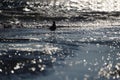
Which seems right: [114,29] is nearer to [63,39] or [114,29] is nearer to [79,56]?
→ [63,39]

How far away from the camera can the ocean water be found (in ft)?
163

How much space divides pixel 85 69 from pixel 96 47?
17037mm

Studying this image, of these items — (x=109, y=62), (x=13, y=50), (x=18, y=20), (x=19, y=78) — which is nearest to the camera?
(x=19, y=78)

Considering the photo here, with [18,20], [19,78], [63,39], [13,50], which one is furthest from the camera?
[18,20]

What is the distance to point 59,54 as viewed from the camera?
205 ft

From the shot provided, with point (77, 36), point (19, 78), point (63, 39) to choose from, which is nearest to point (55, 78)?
point (19, 78)

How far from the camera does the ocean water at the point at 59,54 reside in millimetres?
49719

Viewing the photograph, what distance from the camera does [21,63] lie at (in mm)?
55094

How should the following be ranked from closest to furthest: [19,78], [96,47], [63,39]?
[19,78]
[96,47]
[63,39]

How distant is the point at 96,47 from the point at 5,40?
67.1 feet

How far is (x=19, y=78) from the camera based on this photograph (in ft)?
153

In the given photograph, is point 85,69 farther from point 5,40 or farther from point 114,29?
point 114,29

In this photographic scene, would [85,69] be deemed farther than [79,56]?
No

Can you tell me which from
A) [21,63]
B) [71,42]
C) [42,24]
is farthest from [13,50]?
[42,24]
